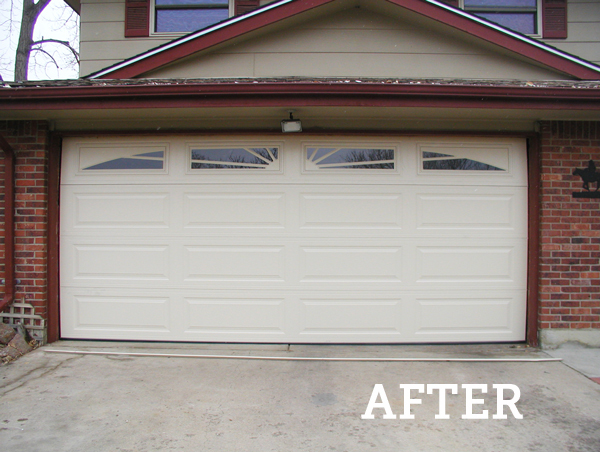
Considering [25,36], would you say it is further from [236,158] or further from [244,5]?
[236,158]

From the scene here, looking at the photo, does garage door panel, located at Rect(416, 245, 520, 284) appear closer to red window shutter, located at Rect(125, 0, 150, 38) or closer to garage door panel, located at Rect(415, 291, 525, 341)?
garage door panel, located at Rect(415, 291, 525, 341)

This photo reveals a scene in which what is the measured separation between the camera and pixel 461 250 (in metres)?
4.82

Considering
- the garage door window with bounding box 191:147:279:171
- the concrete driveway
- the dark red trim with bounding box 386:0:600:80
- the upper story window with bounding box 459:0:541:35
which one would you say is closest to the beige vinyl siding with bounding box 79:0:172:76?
the garage door window with bounding box 191:147:279:171

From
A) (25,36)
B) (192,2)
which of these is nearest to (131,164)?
(192,2)

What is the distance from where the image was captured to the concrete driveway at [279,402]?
112 inches

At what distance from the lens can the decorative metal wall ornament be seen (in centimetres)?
470

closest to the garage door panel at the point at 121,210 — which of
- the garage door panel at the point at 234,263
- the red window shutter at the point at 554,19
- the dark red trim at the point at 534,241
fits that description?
the garage door panel at the point at 234,263

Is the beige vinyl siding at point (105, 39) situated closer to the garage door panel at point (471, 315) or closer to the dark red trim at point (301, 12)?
the dark red trim at point (301, 12)

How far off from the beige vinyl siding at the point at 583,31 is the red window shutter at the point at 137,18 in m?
5.87

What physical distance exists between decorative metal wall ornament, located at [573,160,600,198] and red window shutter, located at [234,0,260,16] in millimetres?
4868

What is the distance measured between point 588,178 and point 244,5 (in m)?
5.16

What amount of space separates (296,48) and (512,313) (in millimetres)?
4367

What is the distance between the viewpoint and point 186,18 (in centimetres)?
617

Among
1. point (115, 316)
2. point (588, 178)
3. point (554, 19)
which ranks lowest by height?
point (115, 316)
